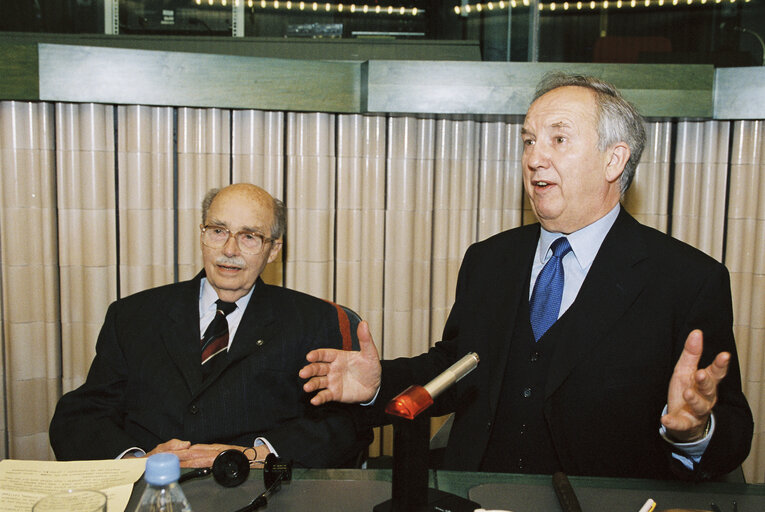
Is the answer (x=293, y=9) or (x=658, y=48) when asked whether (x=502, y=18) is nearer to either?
(x=658, y=48)

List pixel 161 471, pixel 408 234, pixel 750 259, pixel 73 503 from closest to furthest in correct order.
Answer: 1. pixel 161 471
2. pixel 73 503
3. pixel 750 259
4. pixel 408 234

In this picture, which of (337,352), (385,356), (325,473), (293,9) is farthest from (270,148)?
(325,473)

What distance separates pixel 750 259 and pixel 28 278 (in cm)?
321

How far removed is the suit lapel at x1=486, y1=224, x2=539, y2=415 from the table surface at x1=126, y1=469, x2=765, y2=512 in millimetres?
398

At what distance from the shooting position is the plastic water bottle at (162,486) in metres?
0.94

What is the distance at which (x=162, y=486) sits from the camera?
948 millimetres

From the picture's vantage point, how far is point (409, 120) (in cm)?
310

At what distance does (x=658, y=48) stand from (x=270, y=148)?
199cm

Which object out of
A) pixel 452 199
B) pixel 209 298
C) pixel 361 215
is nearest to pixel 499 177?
pixel 452 199

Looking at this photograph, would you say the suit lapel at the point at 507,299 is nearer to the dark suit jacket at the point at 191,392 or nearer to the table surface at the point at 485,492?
the table surface at the point at 485,492

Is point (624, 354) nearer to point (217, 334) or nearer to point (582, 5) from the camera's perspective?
point (217, 334)

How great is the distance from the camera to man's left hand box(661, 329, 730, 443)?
1216mm

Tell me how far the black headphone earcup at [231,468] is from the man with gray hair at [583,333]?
273 mm

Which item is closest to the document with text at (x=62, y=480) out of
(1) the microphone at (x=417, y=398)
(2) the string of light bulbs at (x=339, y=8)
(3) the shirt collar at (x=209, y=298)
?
(1) the microphone at (x=417, y=398)
